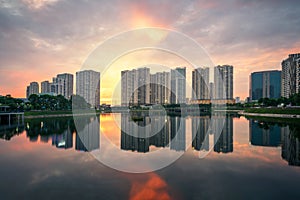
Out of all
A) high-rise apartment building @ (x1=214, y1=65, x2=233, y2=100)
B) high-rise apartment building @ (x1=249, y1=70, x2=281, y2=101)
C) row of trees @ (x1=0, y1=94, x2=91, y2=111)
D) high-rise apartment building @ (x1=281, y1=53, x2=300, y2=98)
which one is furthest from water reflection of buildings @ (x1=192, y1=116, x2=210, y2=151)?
high-rise apartment building @ (x1=249, y1=70, x2=281, y2=101)

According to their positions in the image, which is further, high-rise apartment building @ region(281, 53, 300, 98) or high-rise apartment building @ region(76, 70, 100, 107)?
high-rise apartment building @ region(281, 53, 300, 98)

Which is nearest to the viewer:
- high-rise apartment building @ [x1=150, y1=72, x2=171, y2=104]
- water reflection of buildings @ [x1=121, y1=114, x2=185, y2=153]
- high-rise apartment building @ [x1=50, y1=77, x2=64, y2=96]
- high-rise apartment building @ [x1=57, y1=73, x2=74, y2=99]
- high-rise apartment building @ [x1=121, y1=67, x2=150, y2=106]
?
water reflection of buildings @ [x1=121, y1=114, x2=185, y2=153]

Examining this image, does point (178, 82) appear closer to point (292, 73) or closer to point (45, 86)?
point (292, 73)

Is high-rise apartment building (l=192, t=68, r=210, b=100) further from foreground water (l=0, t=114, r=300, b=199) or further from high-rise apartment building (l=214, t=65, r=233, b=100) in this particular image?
foreground water (l=0, t=114, r=300, b=199)

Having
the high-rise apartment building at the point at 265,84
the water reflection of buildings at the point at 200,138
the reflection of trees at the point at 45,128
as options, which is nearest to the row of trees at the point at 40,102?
the reflection of trees at the point at 45,128

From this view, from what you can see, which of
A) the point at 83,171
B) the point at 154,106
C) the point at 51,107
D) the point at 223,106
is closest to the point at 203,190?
the point at 83,171

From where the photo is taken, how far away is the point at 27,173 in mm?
8453

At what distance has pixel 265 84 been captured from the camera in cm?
15488

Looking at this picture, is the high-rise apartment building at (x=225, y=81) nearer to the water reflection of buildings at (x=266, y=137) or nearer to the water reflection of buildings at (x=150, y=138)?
the water reflection of buildings at (x=266, y=137)

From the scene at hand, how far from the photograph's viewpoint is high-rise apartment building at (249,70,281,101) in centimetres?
15012

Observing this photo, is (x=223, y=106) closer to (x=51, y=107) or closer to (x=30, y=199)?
(x=51, y=107)

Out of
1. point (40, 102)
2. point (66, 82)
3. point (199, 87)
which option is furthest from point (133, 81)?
point (66, 82)

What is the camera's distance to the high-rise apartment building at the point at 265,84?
493ft

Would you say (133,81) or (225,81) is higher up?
(225,81)
